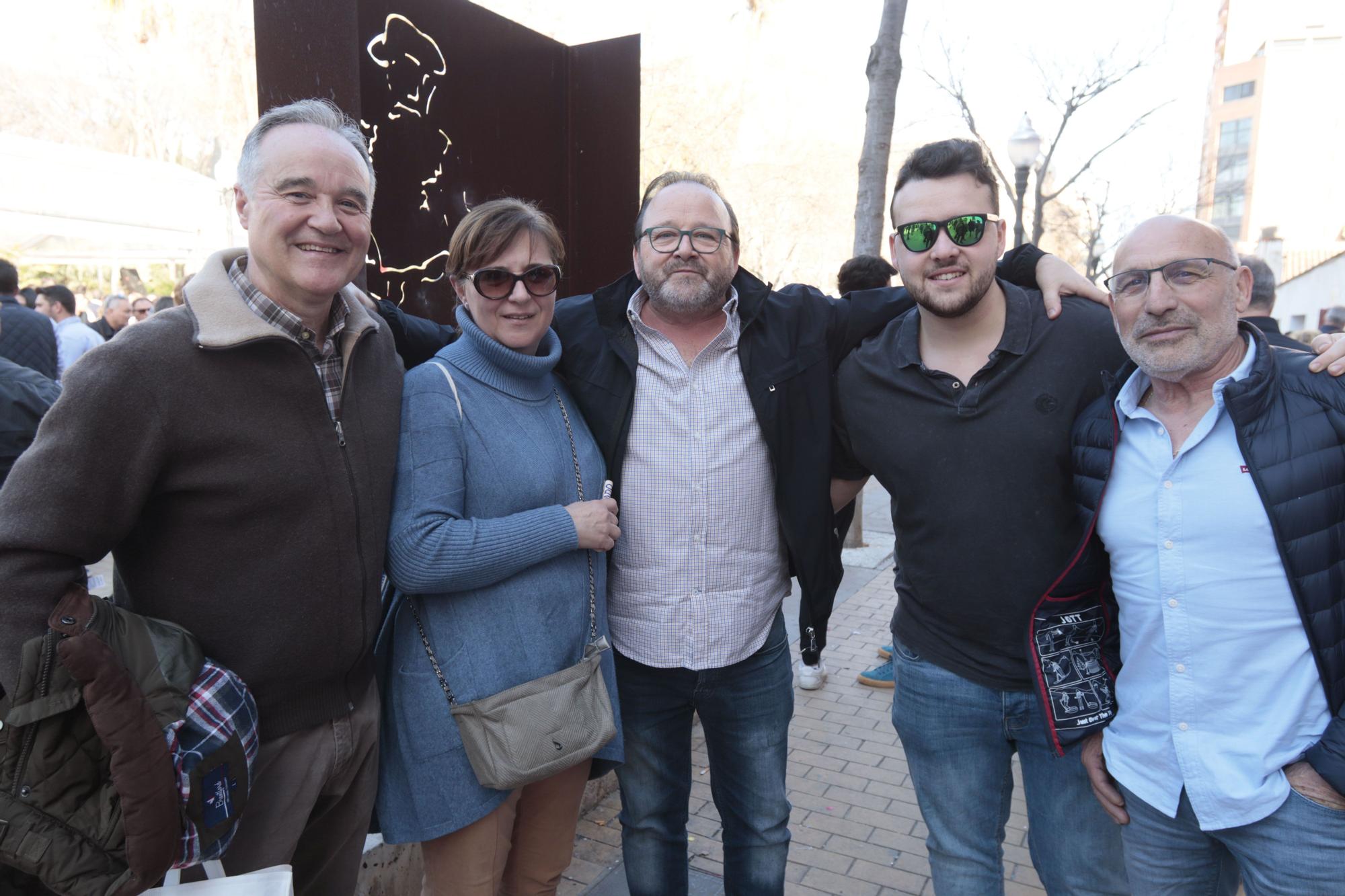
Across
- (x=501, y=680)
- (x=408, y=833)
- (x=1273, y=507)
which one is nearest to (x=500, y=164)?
(x=501, y=680)

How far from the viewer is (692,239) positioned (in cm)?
264

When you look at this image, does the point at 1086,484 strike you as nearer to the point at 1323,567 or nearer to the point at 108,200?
the point at 1323,567

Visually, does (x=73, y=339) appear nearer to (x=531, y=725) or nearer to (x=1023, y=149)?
(x=531, y=725)

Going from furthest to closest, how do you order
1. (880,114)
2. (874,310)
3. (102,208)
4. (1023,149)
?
1. (102,208)
2. (1023,149)
3. (880,114)
4. (874,310)

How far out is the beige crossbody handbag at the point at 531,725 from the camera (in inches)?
83.0

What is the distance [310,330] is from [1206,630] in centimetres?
220

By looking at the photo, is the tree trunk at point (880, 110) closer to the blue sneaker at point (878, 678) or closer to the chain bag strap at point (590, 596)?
the blue sneaker at point (878, 678)

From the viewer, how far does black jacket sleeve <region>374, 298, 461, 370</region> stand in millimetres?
2684

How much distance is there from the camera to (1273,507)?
6.21 feet

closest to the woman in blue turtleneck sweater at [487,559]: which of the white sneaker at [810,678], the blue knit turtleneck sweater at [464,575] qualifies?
the blue knit turtleneck sweater at [464,575]

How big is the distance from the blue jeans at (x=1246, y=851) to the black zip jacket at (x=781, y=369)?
1034 millimetres

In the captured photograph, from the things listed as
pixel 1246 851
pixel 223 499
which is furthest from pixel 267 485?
pixel 1246 851

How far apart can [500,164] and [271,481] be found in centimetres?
234

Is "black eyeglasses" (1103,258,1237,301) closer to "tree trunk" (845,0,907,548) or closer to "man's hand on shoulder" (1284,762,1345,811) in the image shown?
"man's hand on shoulder" (1284,762,1345,811)
